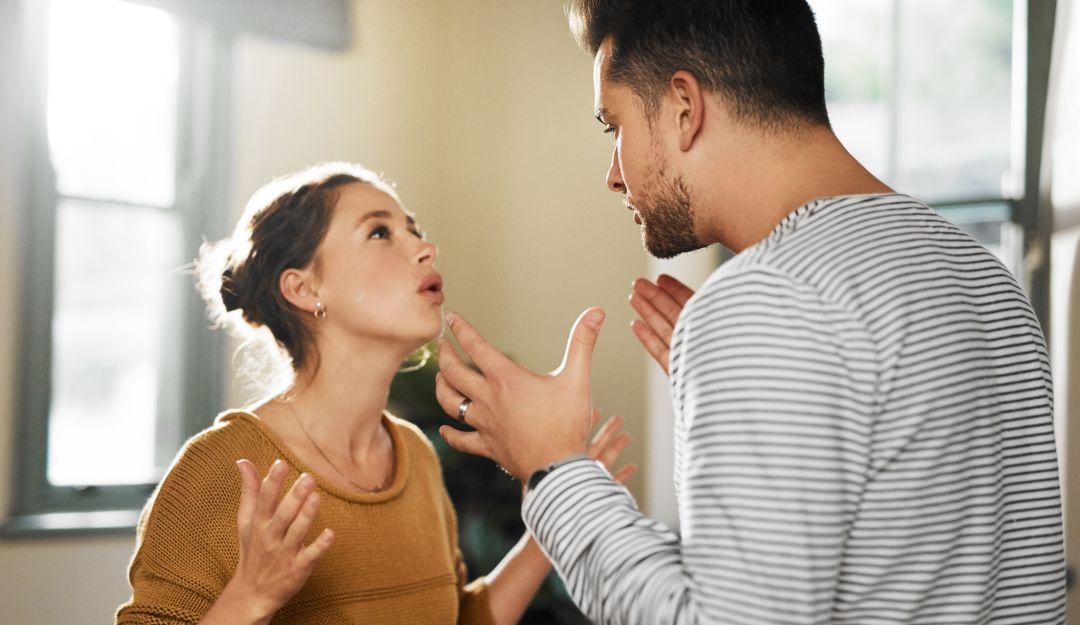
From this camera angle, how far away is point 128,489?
2.64 m

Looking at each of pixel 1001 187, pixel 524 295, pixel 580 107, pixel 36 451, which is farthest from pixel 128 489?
pixel 1001 187

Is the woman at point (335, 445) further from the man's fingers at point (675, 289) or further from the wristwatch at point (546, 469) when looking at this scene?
the wristwatch at point (546, 469)

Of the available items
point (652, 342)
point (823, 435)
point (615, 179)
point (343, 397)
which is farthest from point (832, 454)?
point (343, 397)

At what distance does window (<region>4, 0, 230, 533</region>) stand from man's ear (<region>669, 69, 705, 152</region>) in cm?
196

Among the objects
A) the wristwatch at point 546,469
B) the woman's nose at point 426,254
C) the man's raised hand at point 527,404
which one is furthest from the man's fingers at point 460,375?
the woman's nose at point 426,254

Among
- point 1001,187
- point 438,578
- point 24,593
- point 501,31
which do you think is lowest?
point 24,593

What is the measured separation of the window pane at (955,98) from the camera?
8.86ft

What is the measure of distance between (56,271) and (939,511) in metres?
2.34

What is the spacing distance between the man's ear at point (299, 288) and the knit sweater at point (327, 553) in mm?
239

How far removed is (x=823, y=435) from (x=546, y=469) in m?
→ 0.24

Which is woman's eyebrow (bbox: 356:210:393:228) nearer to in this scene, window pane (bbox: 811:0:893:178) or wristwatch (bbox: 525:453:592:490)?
wristwatch (bbox: 525:453:592:490)

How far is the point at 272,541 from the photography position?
1.13 metres

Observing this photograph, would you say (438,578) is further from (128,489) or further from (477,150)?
(477,150)

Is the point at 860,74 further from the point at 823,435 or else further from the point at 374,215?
the point at 823,435
